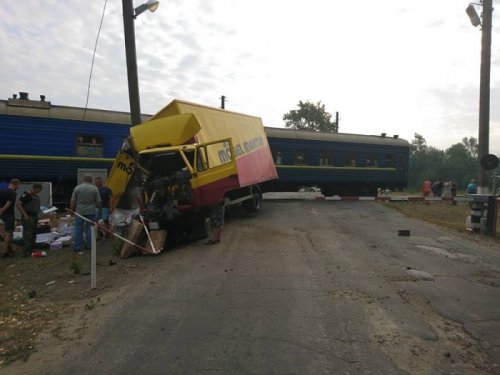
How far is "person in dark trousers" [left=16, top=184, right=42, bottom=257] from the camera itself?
32.8 ft

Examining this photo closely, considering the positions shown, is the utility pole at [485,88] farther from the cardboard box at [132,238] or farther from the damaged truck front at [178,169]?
the cardboard box at [132,238]

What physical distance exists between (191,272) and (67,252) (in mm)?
4143

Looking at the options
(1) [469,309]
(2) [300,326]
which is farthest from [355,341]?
(1) [469,309]

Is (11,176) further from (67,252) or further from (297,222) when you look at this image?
(297,222)

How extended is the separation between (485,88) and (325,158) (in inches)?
363

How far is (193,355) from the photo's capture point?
14.0ft

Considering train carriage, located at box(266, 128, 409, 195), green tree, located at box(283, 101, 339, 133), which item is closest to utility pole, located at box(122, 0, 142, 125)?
train carriage, located at box(266, 128, 409, 195)

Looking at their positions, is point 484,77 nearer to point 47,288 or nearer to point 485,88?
point 485,88

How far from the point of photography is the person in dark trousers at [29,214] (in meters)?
10.0

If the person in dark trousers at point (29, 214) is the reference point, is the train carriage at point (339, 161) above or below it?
above

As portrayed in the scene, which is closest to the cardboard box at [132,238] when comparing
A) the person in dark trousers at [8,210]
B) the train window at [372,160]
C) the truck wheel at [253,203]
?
the person in dark trousers at [8,210]

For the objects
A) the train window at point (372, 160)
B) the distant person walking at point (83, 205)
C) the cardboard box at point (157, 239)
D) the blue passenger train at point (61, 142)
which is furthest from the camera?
the train window at point (372, 160)

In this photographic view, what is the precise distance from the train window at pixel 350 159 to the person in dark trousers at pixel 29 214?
1651 centimetres

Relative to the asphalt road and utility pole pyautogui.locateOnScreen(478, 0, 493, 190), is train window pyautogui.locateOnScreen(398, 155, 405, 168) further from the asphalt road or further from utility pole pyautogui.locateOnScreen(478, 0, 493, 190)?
the asphalt road
